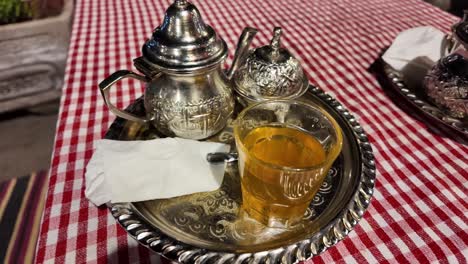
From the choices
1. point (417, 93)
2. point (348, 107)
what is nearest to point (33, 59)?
point (348, 107)

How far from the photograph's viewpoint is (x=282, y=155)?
18.8 inches

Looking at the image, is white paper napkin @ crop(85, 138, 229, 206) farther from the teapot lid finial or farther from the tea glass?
the teapot lid finial

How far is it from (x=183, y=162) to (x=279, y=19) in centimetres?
72

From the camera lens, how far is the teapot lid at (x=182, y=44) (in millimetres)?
453

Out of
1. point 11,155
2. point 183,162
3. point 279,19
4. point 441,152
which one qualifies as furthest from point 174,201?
point 11,155

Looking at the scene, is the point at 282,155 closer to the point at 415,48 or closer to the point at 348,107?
the point at 348,107

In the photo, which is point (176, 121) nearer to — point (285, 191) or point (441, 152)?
point (285, 191)

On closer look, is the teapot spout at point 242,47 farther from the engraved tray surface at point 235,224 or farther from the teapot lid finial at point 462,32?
the teapot lid finial at point 462,32

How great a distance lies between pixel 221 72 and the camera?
0.52 metres

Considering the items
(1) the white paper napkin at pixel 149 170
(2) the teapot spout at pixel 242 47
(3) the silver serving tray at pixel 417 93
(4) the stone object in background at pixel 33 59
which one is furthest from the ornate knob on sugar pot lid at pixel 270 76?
(4) the stone object in background at pixel 33 59

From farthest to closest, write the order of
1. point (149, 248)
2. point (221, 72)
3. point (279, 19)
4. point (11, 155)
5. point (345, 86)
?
point (11, 155)
point (279, 19)
point (345, 86)
point (221, 72)
point (149, 248)

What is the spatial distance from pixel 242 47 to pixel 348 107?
27cm

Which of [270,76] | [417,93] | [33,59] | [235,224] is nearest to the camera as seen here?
[235,224]

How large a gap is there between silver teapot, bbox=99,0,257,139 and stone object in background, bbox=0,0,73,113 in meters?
1.04
